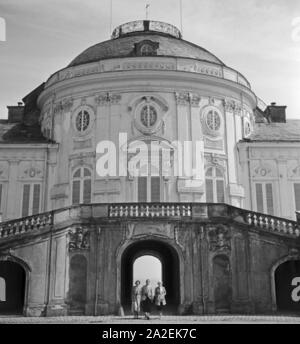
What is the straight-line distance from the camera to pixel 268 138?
33.7 meters

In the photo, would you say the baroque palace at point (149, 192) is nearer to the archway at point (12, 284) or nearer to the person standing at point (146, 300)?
the archway at point (12, 284)

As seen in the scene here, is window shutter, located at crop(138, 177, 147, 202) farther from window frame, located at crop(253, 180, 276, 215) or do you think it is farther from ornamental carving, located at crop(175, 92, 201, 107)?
window frame, located at crop(253, 180, 276, 215)

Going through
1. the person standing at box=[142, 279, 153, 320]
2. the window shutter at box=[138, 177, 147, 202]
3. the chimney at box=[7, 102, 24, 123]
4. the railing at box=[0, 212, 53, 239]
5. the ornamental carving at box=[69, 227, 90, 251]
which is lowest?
the person standing at box=[142, 279, 153, 320]

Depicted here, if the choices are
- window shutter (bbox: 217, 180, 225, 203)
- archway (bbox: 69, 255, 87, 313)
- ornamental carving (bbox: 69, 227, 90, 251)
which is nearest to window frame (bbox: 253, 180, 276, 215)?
window shutter (bbox: 217, 180, 225, 203)

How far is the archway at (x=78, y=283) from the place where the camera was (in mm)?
22375

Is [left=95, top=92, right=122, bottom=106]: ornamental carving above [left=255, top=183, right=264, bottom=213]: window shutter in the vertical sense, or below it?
above

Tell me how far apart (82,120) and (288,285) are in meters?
15.2

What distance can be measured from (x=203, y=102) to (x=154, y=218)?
1120 centimetres

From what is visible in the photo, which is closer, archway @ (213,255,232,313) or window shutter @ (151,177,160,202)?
archway @ (213,255,232,313)

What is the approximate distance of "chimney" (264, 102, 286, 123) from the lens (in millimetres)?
39219

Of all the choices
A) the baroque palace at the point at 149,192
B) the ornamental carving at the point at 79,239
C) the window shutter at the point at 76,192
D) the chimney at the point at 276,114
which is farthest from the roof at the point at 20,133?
the chimney at the point at 276,114

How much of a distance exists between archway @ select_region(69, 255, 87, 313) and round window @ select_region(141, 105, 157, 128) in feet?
35.0

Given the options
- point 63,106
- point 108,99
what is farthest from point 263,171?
point 63,106

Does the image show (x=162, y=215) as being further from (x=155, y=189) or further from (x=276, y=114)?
(x=276, y=114)
